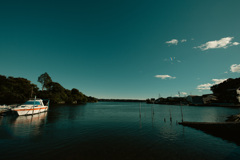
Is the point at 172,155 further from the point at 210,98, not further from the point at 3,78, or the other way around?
the point at 210,98

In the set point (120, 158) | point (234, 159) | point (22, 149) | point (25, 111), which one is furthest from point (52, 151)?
point (25, 111)

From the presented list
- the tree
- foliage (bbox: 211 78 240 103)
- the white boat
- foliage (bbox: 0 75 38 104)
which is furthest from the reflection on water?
foliage (bbox: 211 78 240 103)

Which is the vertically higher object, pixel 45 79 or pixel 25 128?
pixel 45 79

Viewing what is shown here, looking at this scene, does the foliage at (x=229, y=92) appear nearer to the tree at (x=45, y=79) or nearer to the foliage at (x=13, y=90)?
the foliage at (x=13, y=90)

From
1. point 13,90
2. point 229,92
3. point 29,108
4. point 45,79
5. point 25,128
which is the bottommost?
point 25,128

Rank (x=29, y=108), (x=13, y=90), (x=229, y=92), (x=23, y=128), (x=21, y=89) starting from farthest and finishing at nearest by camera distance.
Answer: (x=229, y=92) → (x=21, y=89) → (x=13, y=90) → (x=29, y=108) → (x=23, y=128)

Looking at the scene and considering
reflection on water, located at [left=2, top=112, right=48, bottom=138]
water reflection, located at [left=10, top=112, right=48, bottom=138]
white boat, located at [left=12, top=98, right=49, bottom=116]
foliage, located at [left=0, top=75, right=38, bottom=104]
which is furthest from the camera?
foliage, located at [left=0, top=75, right=38, bottom=104]

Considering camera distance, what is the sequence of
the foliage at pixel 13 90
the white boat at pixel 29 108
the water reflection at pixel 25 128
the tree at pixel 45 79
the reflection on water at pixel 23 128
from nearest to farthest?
the reflection on water at pixel 23 128 → the water reflection at pixel 25 128 → the white boat at pixel 29 108 → the foliage at pixel 13 90 → the tree at pixel 45 79

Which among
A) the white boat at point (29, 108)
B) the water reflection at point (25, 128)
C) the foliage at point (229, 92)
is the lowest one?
the water reflection at point (25, 128)

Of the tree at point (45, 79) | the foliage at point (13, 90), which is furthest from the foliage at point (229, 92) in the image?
the tree at point (45, 79)

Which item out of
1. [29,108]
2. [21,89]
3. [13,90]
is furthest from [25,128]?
[21,89]

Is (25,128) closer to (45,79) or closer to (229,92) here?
(45,79)

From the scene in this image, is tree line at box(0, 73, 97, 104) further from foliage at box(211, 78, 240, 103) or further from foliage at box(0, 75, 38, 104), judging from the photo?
foliage at box(211, 78, 240, 103)

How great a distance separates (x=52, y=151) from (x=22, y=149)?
331cm
